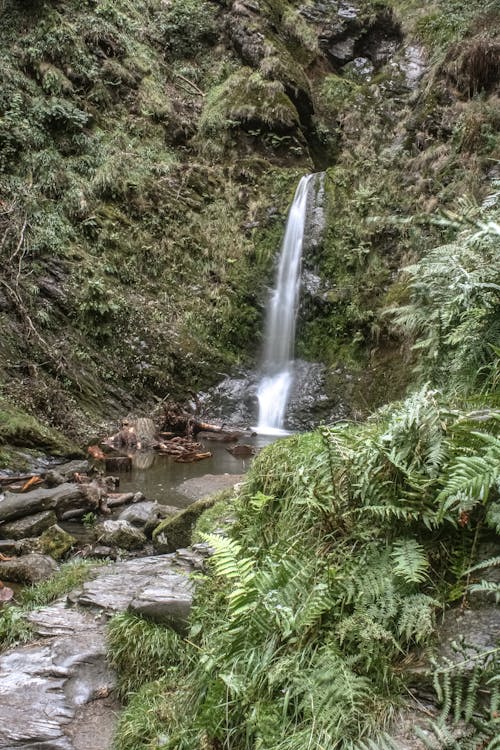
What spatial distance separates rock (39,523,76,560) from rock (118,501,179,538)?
2.47 feet

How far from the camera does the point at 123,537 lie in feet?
17.7

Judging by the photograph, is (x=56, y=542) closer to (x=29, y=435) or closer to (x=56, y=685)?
(x=56, y=685)

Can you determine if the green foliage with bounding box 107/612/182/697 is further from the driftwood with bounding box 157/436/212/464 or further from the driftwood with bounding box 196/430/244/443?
the driftwood with bounding box 196/430/244/443

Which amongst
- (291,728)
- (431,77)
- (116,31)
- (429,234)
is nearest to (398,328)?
(429,234)

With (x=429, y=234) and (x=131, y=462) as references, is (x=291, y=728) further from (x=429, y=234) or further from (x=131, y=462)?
(x=429, y=234)

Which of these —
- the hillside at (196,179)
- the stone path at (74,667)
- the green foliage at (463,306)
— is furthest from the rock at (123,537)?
the hillside at (196,179)

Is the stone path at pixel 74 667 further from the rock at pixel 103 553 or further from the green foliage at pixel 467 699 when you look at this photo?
the green foliage at pixel 467 699

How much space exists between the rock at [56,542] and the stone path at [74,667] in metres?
1.50

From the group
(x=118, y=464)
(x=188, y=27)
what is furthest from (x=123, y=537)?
(x=188, y=27)

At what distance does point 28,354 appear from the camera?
9789mm

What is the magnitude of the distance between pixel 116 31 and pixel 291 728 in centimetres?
1832

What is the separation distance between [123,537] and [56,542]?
66cm

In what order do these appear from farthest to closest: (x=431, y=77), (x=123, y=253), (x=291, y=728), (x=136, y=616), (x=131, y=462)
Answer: (x=431, y=77) → (x=123, y=253) → (x=131, y=462) → (x=136, y=616) → (x=291, y=728)

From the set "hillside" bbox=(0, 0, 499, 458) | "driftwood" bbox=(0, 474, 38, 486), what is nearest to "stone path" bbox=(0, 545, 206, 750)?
"driftwood" bbox=(0, 474, 38, 486)
